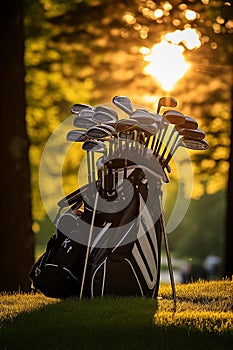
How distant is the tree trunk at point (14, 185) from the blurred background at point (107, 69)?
14mm

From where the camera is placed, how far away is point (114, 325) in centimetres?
630

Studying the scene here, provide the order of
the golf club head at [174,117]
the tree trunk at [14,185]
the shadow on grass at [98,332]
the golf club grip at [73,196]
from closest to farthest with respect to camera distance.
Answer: the shadow on grass at [98,332] → the golf club head at [174,117] → the golf club grip at [73,196] → the tree trunk at [14,185]

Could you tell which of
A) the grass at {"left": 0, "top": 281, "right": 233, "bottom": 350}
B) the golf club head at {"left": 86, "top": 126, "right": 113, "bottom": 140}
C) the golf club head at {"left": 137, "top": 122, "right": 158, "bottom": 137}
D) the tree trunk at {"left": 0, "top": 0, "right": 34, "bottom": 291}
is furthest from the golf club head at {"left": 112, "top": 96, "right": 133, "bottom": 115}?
the tree trunk at {"left": 0, "top": 0, "right": 34, "bottom": 291}

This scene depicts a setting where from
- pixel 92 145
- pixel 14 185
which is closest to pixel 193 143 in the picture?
pixel 92 145

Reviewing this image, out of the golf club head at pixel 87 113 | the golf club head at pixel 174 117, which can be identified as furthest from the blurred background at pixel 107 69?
the golf club head at pixel 174 117

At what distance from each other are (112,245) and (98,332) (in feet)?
4.49

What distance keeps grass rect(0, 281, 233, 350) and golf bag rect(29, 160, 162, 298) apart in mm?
242

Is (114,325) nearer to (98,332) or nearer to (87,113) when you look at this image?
(98,332)

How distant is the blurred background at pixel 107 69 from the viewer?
37.6ft

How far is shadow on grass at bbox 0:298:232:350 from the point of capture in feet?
19.4

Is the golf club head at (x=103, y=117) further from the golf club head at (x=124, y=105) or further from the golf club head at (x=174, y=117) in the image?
the golf club head at (x=174, y=117)

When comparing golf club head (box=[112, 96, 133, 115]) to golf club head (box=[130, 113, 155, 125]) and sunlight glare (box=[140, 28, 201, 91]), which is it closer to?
golf club head (box=[130, 113, 155, 125])

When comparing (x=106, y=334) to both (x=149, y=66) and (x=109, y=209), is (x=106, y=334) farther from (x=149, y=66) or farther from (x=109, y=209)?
(x=149, y=66)

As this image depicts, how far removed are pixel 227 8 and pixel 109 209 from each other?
5819 mm
